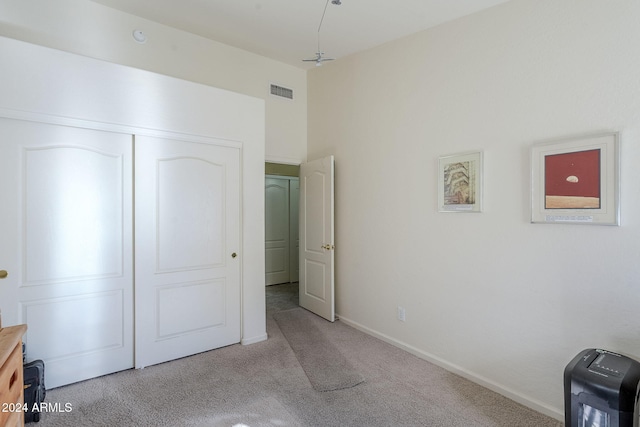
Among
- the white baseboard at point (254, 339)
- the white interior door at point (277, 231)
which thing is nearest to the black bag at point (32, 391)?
the white baseboard at point (254, 339)

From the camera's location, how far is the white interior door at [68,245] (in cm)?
235

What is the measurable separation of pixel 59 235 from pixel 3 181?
52cm

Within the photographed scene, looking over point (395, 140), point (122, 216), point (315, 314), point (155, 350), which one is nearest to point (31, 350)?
point (155, 350)

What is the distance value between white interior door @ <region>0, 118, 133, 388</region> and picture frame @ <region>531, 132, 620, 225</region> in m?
3.36

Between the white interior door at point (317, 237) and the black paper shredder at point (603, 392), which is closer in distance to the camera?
the black paper shredder at point (603, 392)

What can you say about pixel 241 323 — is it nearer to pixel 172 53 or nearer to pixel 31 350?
pixel 31 350

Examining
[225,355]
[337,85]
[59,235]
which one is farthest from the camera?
[337,85]

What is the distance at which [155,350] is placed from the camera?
9.60 feet

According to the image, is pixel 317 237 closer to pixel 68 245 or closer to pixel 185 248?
pixel 185 248

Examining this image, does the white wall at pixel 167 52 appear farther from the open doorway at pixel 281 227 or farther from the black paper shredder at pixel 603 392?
the black paper shredder at pixel 603 392

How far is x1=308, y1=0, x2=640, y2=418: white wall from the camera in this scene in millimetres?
2023

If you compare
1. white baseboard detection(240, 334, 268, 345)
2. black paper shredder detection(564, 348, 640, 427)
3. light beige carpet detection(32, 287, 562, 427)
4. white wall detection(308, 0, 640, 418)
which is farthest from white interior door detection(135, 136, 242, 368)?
black paper shredder detection(564, 348, 640, 427)

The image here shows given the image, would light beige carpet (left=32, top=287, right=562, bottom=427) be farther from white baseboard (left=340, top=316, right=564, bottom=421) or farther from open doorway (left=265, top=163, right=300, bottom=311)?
open doorway (left=265, top=163, right=300, bottom=311)

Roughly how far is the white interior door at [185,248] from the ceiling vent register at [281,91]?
1.34m
